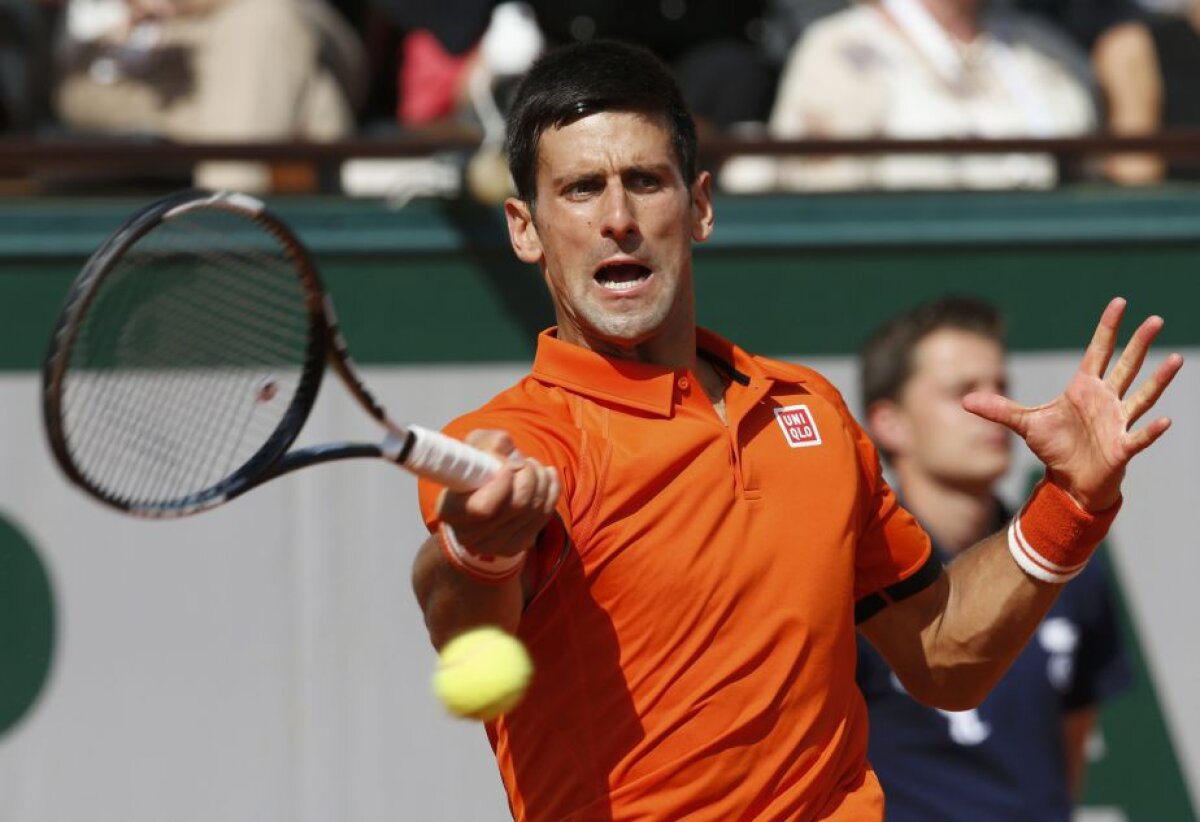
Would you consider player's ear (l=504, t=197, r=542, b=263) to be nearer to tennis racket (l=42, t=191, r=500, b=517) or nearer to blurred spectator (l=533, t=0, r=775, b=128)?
tennis racket (l=42, t=191, r=500, b=517)

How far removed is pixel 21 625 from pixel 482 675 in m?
3.46

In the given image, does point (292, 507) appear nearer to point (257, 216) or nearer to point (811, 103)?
point (811, 103)

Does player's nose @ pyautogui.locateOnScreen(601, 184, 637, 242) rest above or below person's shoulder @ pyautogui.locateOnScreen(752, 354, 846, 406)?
above

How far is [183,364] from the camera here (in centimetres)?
369

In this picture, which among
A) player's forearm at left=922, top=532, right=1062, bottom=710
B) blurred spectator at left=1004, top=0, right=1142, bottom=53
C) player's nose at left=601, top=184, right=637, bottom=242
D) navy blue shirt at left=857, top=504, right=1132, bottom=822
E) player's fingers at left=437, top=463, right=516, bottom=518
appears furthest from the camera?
blurred spectator at left=1004, top=0, right=1142, bottom=53

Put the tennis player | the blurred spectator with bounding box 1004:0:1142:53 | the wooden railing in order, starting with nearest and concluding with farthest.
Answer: the tennis player, the wooden railing, the blurred spectator with bounding box 1004:0:1142:53

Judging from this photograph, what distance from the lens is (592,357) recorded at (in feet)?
10.4

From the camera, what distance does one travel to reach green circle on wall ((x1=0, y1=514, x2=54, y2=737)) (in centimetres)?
577

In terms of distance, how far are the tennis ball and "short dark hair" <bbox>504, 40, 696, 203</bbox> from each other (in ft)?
2.77

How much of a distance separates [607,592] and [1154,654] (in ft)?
11.3

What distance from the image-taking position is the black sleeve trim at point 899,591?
343 centimetres

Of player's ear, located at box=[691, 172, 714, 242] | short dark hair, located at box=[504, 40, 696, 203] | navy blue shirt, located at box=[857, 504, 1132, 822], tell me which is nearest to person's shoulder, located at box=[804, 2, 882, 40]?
navy blue shirt, located at box=[857, 504, 1132, 822]

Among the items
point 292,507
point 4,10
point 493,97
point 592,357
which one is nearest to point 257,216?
point 592,357

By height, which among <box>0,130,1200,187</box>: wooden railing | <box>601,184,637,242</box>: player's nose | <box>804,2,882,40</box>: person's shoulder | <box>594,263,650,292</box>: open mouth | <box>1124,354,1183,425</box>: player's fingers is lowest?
<box>0,130,1200,187</box>: wooden railing
